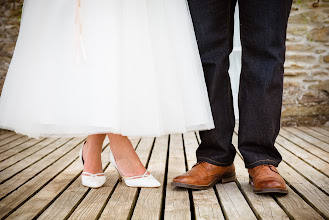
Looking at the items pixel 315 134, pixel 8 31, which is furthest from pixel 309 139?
pixel 8 31

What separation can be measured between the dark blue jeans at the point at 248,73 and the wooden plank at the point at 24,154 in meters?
1.14

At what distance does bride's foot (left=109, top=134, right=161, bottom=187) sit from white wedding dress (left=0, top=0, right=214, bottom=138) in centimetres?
23

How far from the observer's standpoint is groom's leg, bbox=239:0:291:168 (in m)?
1.30

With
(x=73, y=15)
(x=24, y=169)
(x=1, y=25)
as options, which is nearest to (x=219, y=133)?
(x=73, y=15)

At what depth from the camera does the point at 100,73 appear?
117 centimetres

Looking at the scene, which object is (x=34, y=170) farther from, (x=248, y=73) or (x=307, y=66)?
(x=307, y=66)

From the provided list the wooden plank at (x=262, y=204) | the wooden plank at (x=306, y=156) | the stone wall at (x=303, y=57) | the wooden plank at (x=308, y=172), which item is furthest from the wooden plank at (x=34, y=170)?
the stone wall at (x=303, y=57)

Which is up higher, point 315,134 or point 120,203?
point 120,203

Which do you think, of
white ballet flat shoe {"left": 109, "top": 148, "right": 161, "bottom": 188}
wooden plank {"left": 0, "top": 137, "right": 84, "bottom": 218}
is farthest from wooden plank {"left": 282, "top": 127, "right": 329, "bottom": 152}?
wooden plank {"left": 0, "top": 137, "right": 84, "bottom": 218}

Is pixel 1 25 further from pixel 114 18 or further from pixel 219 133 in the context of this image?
pixel 219 133

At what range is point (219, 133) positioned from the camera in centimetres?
141

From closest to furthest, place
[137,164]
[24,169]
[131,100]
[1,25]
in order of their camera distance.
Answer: [131,100] < [137,164] < [24,169] < [1,25]

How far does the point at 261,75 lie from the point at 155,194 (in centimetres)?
62

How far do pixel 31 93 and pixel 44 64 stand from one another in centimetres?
12
